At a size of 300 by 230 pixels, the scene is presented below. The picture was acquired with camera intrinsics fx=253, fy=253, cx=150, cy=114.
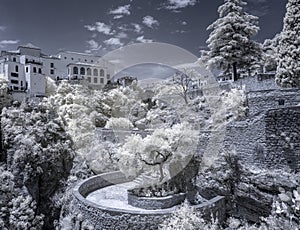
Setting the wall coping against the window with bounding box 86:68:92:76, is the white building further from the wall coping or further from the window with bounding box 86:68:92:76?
the wall coping

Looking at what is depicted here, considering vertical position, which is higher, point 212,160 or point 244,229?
point 212,160

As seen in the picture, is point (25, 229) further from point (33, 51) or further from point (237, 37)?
point (33, 51)

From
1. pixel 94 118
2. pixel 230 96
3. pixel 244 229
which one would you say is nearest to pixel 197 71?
pixel 230 96

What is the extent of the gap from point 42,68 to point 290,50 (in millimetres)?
31499

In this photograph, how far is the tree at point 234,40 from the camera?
2139 cm

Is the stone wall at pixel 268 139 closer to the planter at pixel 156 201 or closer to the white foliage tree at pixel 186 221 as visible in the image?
the planter at pixel 156 201

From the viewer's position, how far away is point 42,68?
36.2 m

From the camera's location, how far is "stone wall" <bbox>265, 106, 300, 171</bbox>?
1098cm

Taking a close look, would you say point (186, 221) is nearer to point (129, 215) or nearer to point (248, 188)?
point (129, 215)

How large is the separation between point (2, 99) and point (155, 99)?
55.1 ft

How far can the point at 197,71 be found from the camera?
26.5 meters

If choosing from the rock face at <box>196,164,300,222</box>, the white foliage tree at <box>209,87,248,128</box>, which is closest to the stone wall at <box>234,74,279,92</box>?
the white foliage tree at <box>209,87,248,128</box>

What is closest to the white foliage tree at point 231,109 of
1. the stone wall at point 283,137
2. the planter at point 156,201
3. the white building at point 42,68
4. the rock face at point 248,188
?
the rock face at point 248,188

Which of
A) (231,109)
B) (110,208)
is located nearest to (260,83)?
(231,109)
